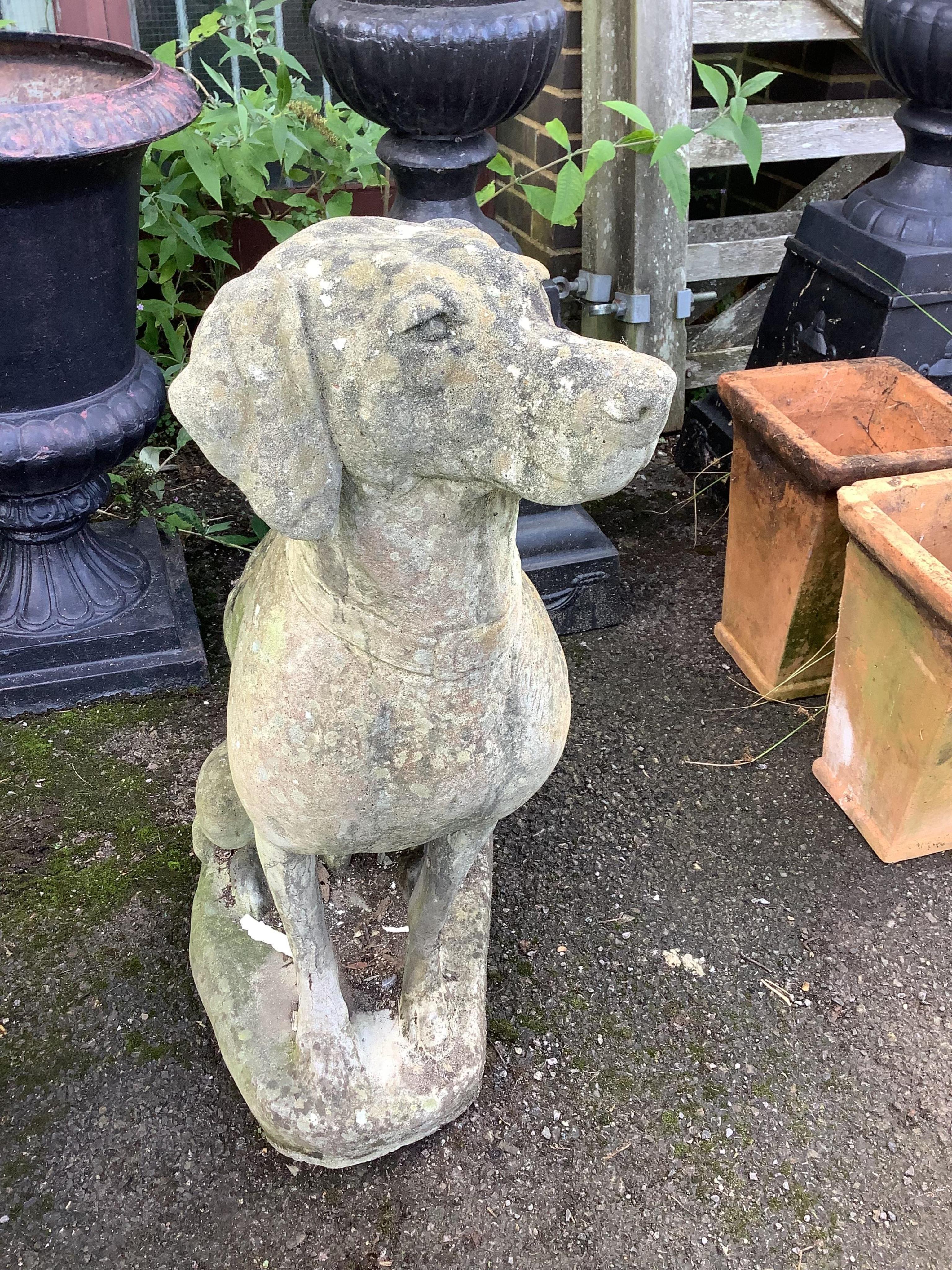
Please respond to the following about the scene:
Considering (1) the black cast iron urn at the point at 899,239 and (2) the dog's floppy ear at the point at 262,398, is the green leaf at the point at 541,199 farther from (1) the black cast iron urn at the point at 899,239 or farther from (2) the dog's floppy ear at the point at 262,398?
(2) the dog's floppy ear at the point at 262,398

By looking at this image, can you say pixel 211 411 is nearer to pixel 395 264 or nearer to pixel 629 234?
pixel 395 264

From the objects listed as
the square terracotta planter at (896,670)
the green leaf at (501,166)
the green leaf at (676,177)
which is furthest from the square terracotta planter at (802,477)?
the green leaf at (501,166)

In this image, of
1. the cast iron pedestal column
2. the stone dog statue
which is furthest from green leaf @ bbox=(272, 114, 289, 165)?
the stone dog statue

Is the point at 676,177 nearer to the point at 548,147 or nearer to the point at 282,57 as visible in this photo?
the point at 548,147

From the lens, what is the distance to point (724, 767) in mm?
2242

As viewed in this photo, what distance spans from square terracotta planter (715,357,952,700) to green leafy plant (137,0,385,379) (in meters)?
1.20

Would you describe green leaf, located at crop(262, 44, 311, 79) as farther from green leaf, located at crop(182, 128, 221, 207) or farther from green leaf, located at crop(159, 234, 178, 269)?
green leaf, located at crop(159, 234, 178, 269)

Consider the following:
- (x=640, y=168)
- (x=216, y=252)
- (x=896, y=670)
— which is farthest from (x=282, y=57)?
(x=896, y=670)

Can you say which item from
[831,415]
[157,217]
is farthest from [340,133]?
[831,415]

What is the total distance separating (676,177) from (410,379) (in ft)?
5.67

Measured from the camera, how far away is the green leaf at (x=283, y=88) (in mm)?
2445

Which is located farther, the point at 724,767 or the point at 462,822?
the point at 724,767

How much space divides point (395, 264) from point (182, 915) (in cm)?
136

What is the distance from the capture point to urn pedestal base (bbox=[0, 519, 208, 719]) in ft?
7.64
